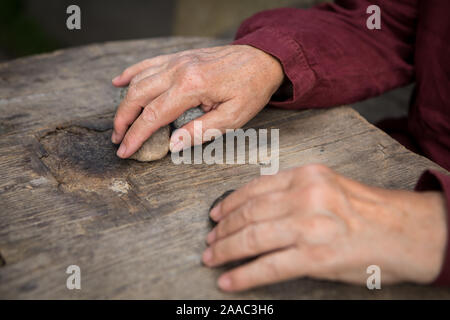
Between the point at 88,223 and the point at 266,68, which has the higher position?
the point at 266,68

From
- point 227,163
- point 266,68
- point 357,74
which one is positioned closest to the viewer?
point 227,163

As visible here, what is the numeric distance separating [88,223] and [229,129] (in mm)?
506

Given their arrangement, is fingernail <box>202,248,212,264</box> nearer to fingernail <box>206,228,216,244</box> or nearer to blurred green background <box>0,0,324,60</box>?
fingernail <box>206,228,216,244</box>

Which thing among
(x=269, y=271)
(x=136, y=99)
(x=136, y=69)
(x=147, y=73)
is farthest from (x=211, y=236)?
(x=136, y=69)

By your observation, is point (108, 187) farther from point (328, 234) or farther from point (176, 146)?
point (328, 234)

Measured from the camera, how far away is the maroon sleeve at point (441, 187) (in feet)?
2.89

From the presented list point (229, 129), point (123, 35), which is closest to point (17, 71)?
point (229, 129)

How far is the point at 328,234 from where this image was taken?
871mm

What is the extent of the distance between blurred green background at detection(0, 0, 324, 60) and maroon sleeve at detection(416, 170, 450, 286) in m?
2.49

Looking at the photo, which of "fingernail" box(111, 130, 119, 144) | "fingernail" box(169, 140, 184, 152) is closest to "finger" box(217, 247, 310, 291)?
"fingernail" box(169, 140, 184, 152)

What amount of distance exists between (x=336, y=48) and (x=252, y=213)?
77 cm

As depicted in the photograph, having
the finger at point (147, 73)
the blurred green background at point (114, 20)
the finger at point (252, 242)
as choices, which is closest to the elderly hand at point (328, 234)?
the finger at point (252, 242)

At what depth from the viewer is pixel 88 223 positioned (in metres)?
1.00

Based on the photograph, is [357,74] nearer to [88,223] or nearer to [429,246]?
[429,246]
